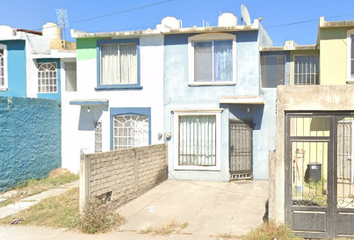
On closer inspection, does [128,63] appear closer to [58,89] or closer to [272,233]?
[58,89]

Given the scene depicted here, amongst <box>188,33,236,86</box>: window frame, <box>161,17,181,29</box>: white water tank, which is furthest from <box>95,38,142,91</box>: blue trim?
<box>188,33,236,86</box>: window frame

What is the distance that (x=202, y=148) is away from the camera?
14.7m

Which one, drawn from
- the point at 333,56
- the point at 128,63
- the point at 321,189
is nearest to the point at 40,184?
the point at 128,63

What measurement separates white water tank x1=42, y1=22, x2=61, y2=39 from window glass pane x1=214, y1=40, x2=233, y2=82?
8602mm

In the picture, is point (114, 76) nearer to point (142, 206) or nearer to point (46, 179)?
point (46, 179)

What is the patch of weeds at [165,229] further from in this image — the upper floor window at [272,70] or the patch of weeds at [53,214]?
the upper floor window at [272,70]

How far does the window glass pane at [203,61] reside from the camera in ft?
48.4

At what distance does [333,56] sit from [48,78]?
11.8 meters

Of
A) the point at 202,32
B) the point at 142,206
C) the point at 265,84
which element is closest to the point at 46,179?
the point at 142,206

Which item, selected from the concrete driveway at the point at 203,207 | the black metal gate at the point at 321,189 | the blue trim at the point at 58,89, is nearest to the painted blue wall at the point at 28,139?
the blue trim at the point at 58,89

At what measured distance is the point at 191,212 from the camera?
10.3m

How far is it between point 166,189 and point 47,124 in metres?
6.19

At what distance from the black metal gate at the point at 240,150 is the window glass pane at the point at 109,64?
16.6ft

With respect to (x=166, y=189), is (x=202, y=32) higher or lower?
higher
